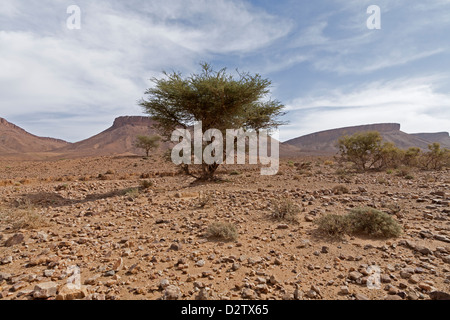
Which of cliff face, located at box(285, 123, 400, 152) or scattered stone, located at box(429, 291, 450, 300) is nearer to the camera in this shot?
scattered stone, located at box(429, 291, 450, 300)

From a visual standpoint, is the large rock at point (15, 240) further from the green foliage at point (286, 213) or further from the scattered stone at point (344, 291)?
the scattered stone at point (344, 291)

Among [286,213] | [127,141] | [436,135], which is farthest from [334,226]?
[436,135]

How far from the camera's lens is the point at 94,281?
262 cm

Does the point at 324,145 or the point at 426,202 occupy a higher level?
the point at 324,145

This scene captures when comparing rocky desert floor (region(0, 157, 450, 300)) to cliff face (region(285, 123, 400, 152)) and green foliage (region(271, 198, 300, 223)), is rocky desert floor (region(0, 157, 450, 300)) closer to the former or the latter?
green foliage (region(271, 198, 300, 223))

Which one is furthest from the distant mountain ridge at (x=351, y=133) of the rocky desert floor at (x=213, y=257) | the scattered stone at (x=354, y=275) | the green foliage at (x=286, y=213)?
the scattered stone at (x=354, y=275)

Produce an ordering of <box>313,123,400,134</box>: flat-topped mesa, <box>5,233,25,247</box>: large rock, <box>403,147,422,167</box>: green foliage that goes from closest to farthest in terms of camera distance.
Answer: <box>5,233,25,247</box>: large rock
<box>403,147,422,167</box>: green foliage
<box>313,123,400,134</box>: flat-topped mesa

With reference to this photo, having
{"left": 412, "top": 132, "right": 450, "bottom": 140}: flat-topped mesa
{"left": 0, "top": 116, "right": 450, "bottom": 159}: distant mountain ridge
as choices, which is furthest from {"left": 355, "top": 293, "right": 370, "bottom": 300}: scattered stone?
{"left": 412, "top": 132, "right": 450, "bottom": 140}: flat-topped mesa

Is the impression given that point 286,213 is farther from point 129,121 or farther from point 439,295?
point 129,121

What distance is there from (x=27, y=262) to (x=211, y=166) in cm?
904

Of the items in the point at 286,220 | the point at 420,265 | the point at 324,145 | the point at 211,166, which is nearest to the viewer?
the point at 420,265
